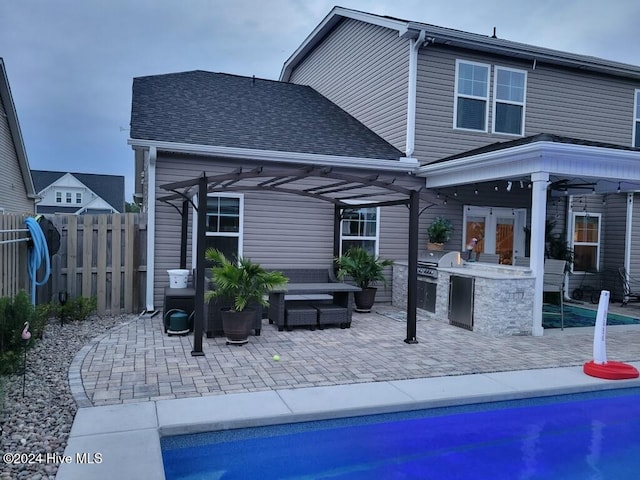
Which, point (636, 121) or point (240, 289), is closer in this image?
point (240, 289)

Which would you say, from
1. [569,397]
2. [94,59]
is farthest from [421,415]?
[94,59]

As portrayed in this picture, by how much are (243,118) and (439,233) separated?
4941 millimetres

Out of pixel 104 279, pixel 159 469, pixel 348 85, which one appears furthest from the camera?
pixel 348 85

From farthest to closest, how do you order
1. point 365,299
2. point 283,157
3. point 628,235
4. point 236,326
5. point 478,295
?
1. point 628,235
2. point 365,299
3. point 283,157
4. point 478,295
5. point 236,326

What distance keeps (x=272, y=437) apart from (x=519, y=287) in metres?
5.03

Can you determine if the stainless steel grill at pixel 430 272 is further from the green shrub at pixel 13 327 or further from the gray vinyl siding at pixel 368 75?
the green shrub at pixel 13 327

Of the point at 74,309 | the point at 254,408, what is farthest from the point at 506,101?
the point at 74,309

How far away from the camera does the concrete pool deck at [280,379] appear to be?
359 cm

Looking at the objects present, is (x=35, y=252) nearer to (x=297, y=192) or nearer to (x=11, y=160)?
(x=297, y=192)

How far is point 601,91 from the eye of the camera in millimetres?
11609

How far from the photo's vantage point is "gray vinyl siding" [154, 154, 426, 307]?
28.2 ft

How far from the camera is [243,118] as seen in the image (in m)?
10.3

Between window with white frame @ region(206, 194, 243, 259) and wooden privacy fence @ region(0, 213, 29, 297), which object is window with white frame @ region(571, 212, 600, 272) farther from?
wooden privacy fence @ region(0, 213, 29, 297)

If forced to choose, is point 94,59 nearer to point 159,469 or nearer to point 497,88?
point 497,88
